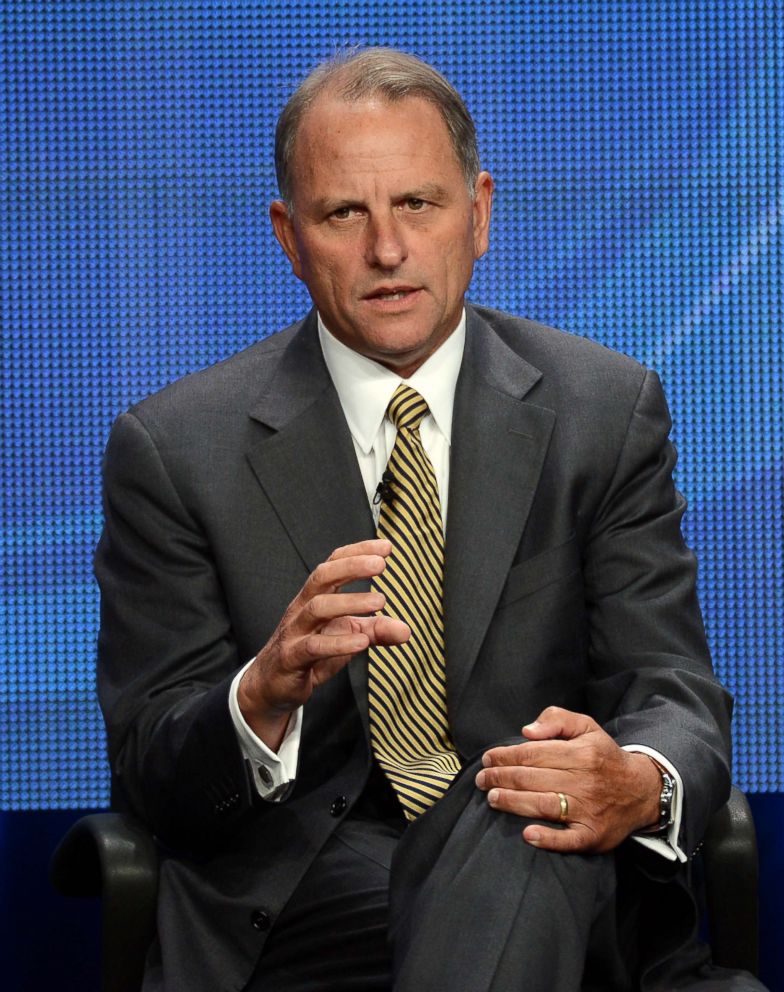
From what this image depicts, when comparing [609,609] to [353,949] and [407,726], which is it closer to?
[407,726]

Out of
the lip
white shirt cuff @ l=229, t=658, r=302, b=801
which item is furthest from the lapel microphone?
white shirt cuff @ l=229, t=658, r=302, b=801

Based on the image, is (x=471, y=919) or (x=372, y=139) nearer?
(x=471, y=919)

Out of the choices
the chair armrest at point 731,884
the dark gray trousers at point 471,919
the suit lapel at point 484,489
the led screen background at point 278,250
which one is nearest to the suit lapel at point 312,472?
the suit lapel at point 484,489

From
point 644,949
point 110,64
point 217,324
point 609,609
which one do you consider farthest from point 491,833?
point 110,64

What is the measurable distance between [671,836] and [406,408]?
0.68 meters

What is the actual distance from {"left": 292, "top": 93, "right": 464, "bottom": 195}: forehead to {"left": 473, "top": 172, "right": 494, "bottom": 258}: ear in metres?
0.14

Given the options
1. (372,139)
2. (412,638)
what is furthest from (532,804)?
(372,139)

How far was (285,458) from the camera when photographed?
2.05 metres

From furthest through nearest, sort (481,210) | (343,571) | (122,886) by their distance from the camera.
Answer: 1. (481,210)
2. (122,886)
3. (343,571)

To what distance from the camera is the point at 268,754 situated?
5.91ft

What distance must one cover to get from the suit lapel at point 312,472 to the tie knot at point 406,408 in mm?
67

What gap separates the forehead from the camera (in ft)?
6.59

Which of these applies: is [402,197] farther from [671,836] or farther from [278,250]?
[278,250]

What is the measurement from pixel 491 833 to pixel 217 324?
5.34ft
